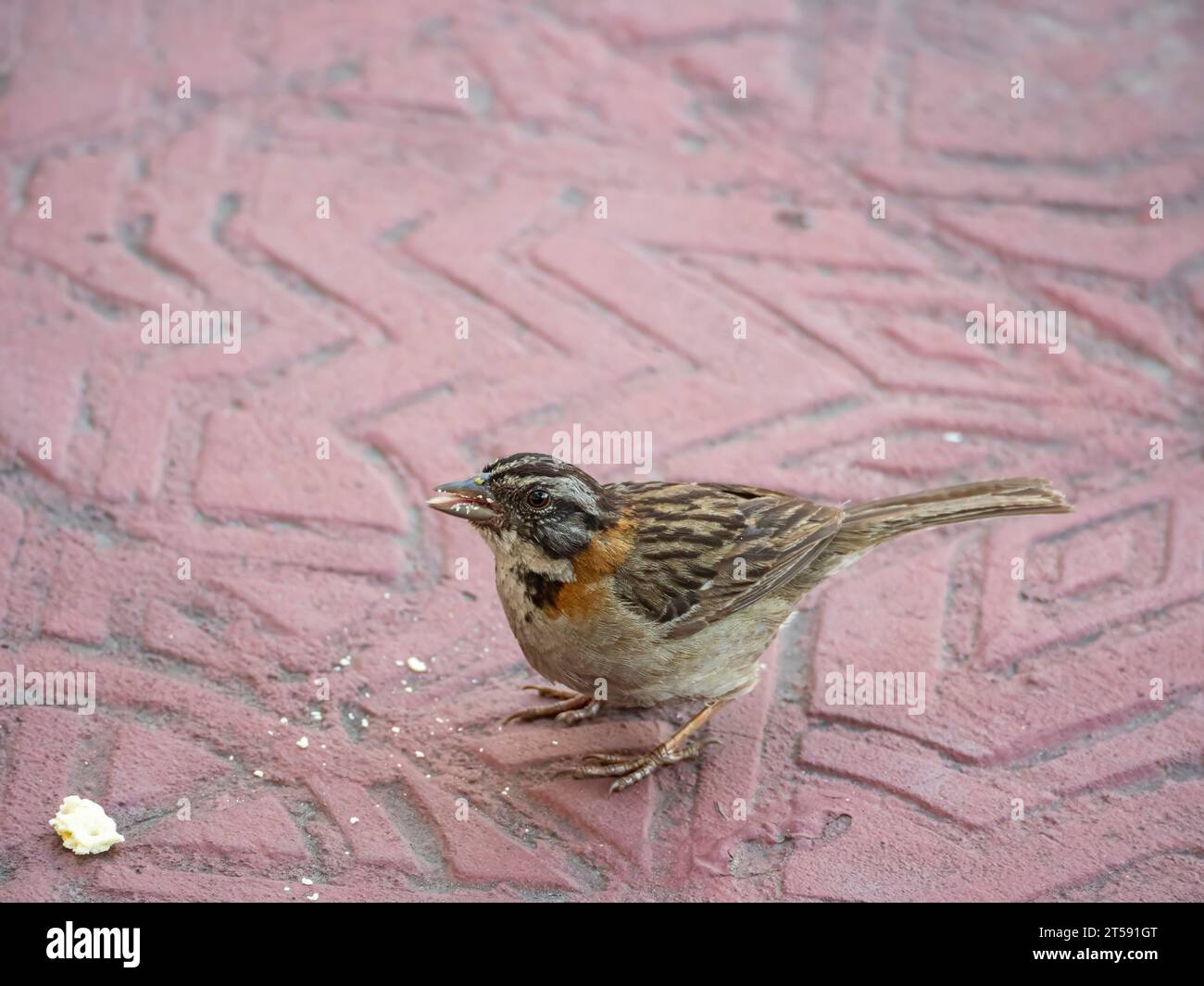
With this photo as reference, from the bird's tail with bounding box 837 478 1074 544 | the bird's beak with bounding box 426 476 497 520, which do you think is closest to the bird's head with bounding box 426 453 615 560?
the bird's beak with bounding box 426 476 497 520

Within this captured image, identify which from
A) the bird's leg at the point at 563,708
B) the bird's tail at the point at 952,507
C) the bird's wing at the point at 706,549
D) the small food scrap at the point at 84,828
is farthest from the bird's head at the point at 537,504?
the small food scrap at the point at 84,828

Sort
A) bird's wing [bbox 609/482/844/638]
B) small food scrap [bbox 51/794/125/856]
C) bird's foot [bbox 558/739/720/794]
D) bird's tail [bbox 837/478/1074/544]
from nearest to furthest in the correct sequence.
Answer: small food scrap [bbox 51/794/125/856] → bird's wing [bbox 609/482/844/638] → bird's foot [bbox 558/739/720/794] → bird's tail [bbox 837/478/1074/544]

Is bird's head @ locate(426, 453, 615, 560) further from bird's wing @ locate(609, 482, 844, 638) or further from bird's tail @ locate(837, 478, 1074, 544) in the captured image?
bird's tail @ locate(837, 478, 1074, 544)

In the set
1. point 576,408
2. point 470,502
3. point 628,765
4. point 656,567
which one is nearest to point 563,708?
point 628,765

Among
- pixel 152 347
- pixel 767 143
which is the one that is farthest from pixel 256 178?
pixel 767 143

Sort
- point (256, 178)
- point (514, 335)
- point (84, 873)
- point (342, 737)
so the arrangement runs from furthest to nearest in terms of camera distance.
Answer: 1. point (256, 178)
2. point (514, 335)
3. point (342, 737)
4. point (84, 873)

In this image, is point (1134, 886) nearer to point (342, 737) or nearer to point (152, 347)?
point (342, 737)
